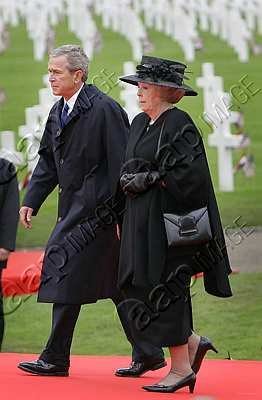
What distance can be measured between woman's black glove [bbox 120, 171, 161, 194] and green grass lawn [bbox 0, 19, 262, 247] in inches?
140

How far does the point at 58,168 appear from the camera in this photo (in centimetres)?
674

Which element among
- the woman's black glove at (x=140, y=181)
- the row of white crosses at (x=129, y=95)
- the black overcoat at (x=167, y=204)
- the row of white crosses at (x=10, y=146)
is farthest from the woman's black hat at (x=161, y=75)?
the row of white crosses at (x=10, y=146)

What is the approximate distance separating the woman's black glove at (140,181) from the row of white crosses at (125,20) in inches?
155

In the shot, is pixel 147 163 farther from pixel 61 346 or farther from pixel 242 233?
pixel 242 233

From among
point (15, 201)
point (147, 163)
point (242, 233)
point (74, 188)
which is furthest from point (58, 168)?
point (242, 233)

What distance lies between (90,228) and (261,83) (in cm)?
337

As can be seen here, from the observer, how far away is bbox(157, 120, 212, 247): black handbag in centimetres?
603

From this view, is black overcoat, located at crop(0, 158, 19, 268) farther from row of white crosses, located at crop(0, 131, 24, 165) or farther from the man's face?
the man's face

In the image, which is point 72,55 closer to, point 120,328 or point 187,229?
point 187,229

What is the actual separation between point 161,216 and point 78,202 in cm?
65

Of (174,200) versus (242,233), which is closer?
(174,200)

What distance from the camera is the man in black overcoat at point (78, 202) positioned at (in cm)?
661

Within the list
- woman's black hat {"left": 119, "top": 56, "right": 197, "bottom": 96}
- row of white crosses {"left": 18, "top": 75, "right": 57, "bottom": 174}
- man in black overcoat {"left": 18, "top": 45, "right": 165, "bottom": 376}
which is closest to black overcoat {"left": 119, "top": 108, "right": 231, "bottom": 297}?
woman's black hat {"left": 119, "top": 56, "right": 197, "bottom": 96}

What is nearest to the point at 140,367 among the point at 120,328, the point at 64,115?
the point at 64,115
